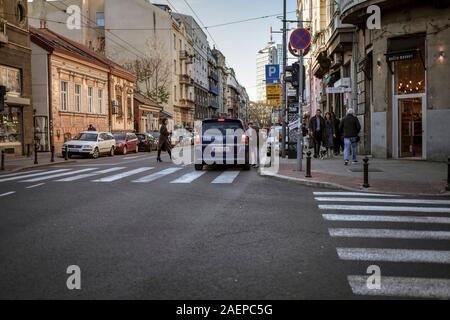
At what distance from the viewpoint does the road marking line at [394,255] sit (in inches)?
215

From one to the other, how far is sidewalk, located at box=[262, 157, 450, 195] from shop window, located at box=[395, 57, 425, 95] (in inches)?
117

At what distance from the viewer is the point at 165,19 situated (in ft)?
206

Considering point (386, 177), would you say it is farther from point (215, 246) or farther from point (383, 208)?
point (215, 246)

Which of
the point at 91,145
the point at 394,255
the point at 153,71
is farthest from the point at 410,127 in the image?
the point at 153,71

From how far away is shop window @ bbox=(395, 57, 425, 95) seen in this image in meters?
18.4

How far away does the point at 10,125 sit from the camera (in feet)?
88.6

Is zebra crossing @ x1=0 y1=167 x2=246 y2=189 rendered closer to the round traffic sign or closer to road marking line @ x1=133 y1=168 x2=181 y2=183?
road marking line @ x1=133 y1=168 x2=181 y2=183

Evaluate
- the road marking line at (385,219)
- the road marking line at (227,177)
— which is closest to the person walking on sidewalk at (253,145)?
the road marking line at (227,177)

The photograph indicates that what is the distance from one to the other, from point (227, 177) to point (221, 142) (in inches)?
84.1

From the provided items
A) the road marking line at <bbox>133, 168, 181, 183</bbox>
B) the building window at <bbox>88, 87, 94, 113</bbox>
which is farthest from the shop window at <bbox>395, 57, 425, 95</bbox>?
the building window at <bbox>88, 87, 94, 113</bbox>

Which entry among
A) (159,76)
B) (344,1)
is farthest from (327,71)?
(159,76)

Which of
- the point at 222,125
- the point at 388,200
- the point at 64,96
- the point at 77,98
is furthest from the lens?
the point at 77,98
